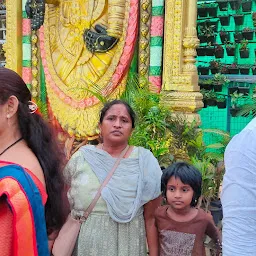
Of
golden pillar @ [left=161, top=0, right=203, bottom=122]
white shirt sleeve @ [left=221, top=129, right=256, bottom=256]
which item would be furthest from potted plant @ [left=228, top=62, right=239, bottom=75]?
white shirt sleeve @ [left=221, top=129, right=256, bottom=256]

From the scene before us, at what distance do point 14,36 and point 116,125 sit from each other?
169 inches

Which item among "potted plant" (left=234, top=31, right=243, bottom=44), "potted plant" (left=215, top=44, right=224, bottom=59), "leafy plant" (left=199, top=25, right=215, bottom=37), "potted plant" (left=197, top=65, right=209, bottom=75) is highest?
"leafy plant" (left=199, top=25, right=215, bottom=37)

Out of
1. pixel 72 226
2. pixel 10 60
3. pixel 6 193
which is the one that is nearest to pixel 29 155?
pixel 6 193

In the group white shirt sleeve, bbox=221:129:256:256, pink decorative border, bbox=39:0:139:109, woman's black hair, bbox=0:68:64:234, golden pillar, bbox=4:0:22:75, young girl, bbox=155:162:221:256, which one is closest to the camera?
white shirt sleeve, bbox=221:129:256:256

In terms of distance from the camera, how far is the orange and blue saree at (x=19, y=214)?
137 centimetres

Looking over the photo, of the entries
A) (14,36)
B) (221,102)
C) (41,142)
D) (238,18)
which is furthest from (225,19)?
(41,142)

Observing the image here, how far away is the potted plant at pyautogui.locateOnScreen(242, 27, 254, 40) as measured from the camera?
5780 millimetres

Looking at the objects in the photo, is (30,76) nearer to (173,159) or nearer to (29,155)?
(173,159)

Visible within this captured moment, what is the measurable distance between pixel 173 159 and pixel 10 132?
289cm

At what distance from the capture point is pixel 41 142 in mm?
1603

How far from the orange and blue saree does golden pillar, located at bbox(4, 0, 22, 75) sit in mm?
5285

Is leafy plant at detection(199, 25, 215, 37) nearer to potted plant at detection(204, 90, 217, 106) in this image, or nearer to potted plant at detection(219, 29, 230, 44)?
potted plant at detection(219, 29, 230, 44)

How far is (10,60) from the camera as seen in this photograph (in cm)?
657

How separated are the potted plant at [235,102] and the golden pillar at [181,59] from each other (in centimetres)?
92
